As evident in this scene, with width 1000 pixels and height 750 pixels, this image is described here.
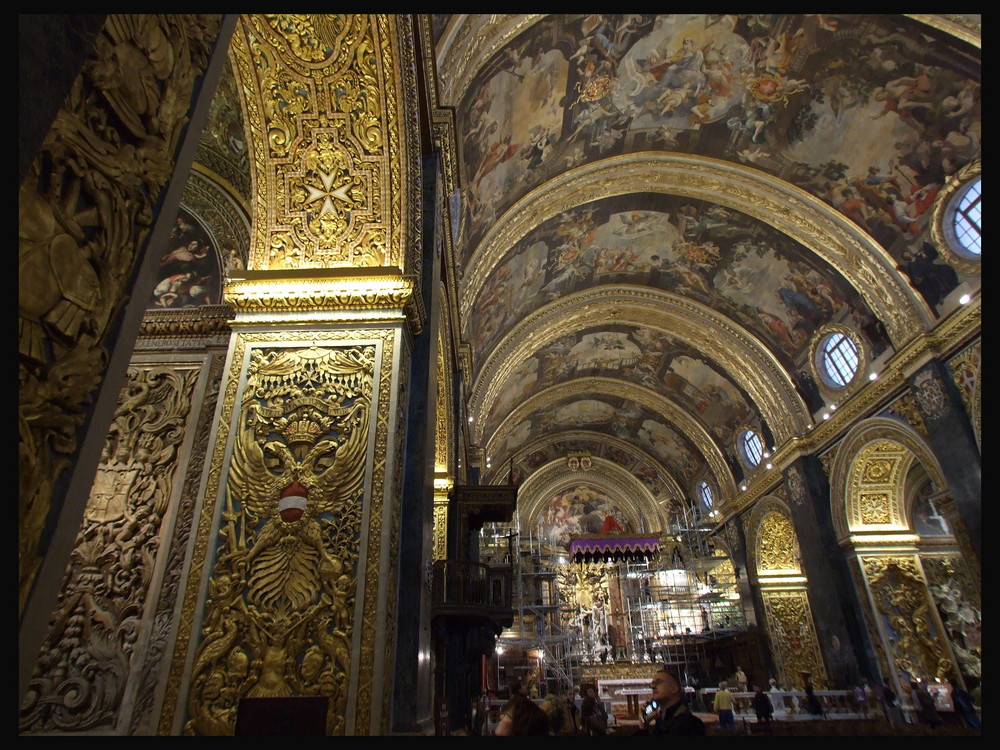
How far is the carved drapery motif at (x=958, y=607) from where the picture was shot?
37.3 feet

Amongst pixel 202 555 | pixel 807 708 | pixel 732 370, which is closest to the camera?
pixel 202 555

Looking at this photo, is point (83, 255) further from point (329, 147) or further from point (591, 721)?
point (591, 721)

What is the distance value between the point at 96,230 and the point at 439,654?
7.91 meters

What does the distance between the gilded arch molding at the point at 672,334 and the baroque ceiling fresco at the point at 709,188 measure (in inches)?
2.6

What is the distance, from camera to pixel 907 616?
12414 millimetres

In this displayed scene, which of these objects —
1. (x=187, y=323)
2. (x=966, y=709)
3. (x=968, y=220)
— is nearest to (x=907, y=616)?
(x=966, y=709)

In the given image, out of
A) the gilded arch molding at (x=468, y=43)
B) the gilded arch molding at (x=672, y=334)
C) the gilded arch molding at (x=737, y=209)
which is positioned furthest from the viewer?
the gilded arch molding at (x=672, y=334)

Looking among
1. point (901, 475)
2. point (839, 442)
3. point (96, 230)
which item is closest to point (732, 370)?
point (839, 442)

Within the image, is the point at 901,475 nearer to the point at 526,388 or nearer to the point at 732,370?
the point at 732,370

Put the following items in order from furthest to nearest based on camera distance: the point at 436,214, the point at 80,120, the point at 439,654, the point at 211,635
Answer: the point at 439,654
the point at 436,214
the point at 211,635
the point at 80,120

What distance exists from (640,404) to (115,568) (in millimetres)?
18543

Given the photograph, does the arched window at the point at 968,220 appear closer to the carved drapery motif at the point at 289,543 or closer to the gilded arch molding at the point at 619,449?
the carved drapery motif at the point at 289,543

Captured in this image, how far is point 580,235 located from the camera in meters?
13.9

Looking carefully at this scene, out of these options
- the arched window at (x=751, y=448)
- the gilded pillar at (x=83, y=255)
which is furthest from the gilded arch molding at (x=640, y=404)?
the gilded pillar at (x=83, y=255)
